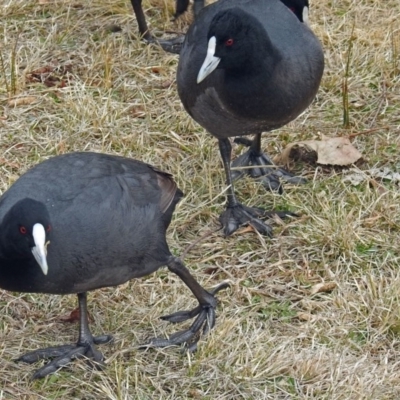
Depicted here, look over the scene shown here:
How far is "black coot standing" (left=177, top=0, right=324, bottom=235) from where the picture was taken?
4.46m

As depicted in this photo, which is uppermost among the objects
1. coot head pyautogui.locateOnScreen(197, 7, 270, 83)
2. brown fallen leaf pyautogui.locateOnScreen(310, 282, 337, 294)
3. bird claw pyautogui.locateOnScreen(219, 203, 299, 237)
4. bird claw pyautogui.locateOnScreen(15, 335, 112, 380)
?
coot head pyautogui.locateOnScreen(197, 7, 270, 83)

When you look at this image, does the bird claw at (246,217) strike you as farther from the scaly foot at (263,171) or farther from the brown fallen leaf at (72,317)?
the brown fallen leaf at (72,317)

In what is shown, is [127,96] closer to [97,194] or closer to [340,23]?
[340,23]

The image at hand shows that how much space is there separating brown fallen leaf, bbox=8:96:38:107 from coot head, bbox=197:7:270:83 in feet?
5.83

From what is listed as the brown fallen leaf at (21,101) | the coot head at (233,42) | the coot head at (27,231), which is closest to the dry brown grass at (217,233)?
the brown fallen leaf at (21,101)

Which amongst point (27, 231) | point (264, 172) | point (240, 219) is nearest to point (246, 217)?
point (240, 219)

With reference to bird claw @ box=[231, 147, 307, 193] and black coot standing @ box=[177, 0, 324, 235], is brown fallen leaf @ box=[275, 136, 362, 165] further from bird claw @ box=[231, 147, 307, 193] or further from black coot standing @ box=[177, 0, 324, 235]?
black coot standing @ box=[177, 0, 324, 235]

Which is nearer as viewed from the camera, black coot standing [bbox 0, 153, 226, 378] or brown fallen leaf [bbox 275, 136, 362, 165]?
black coot standing [bbox 0, 153, 226, 378]

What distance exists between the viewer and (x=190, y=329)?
420cm

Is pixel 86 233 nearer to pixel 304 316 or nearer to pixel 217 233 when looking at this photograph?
pixel 304 316

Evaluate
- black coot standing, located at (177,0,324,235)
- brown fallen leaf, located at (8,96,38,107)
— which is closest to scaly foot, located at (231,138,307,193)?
black coot standing, located at (177,0,324,235)

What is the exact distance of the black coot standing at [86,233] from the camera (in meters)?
3.58

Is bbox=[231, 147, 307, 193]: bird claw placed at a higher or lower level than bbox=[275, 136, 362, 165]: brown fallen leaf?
lower

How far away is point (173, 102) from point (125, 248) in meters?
2.33
